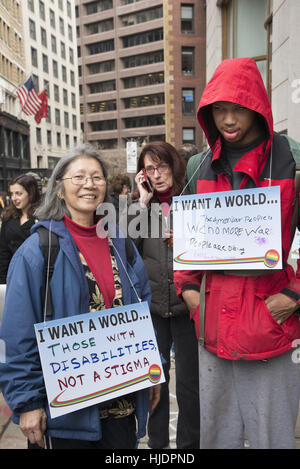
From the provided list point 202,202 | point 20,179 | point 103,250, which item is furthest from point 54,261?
point 20,179

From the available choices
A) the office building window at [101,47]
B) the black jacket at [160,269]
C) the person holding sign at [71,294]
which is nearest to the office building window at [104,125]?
the office building window at [101,47]

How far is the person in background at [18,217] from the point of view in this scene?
14.5 feet

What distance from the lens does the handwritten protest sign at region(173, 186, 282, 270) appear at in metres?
1.74

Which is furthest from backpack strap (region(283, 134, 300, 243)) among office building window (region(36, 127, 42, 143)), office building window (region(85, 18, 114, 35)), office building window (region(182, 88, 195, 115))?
office building window (region(85, 18, 114, 35))

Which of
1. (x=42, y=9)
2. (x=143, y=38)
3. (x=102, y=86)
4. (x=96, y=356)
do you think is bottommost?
(x=96, y=356)

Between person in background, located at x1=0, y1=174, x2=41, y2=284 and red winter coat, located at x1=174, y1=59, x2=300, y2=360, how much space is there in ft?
10.2

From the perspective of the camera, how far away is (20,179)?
15.1ft

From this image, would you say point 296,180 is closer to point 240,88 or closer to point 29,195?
point 240,88

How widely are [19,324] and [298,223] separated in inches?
54.8

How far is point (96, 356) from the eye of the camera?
179cm

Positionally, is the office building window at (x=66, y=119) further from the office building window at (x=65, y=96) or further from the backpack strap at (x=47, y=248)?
the backpack strap at (x=47, y=248)

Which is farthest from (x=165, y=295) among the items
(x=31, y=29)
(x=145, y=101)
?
(x=145, y=101)

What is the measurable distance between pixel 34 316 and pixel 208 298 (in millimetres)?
834

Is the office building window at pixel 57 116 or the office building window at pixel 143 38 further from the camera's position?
the office building window at pixel 143 38
